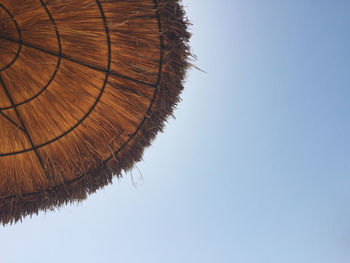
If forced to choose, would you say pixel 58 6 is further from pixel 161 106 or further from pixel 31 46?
pixel 161 106

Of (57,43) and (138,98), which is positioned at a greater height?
(57,43)

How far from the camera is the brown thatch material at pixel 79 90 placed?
49.7 inches

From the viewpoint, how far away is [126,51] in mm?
1354

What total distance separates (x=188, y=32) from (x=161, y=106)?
42 cm

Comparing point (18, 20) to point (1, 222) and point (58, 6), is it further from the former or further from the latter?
point (1, 222)

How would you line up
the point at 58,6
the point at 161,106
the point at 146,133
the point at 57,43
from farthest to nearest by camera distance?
the point at 146,133, the point at 161,106, the point at 57,43, the point at 58,6

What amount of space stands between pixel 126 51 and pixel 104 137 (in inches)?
20.2

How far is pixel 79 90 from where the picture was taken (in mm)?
1449

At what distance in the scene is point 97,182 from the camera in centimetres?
160

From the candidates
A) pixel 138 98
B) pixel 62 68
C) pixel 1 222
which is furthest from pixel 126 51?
pixel 1 222

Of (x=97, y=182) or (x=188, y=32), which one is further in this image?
(x=97, y=182)

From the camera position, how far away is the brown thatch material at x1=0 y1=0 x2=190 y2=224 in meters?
1.26

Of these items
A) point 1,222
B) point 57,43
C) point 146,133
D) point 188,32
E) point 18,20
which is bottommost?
point 1,222

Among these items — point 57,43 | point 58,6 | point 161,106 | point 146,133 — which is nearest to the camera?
point 58,6
